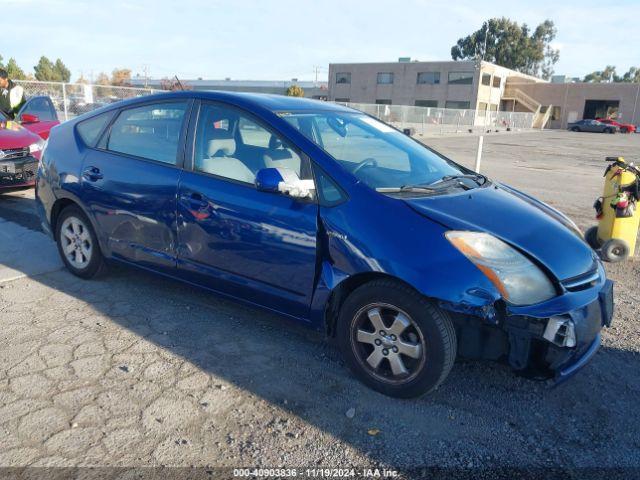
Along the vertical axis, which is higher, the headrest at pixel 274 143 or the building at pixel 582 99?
the building at pixel 582 99

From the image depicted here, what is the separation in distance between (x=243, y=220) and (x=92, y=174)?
5.67 ft

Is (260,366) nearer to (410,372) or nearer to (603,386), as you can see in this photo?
(410,372)

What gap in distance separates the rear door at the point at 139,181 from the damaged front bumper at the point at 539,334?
2251 mm

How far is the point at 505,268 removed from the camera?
2.73 metres

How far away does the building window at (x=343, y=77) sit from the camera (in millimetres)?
63812

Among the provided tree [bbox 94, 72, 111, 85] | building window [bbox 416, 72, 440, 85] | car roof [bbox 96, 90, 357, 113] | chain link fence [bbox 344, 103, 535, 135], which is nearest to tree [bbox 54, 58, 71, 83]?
tree [bbox 94, 72, 111, 85]

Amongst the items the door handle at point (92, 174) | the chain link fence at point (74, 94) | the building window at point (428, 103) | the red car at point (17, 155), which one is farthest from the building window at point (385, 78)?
the door handle at point (92, 174)

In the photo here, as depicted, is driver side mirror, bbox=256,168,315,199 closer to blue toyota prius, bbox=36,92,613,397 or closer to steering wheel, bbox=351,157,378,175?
blue toyota prius, bbox=36,92,613,397

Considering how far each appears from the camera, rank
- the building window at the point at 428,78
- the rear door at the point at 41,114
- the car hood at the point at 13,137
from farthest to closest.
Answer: the building window at the point at 428,78 → the rear door at the point at 41,114 → the car hood at the point at 13,137

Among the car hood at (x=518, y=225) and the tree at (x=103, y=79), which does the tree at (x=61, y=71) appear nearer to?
the tree at (x=103, y=79)

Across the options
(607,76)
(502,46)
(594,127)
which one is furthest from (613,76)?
(594,127)

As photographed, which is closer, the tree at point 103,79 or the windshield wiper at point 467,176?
the windshield wiper at point 467,176

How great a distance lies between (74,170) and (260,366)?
2496 mm

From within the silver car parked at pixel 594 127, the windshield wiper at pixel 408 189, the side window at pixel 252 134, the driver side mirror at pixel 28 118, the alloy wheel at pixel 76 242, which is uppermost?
the side window at pixel 252 134
